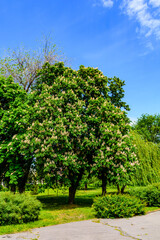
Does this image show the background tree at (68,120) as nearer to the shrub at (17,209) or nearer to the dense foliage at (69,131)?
the dense foliage at (69,131)

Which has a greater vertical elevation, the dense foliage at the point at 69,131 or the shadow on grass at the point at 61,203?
the dense foliage at the point at 69,131

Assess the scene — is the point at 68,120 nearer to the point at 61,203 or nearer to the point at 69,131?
the point at 69,131

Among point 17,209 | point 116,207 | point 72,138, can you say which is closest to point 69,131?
point 72,138

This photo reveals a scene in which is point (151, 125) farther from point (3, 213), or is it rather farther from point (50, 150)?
point (3, 213)

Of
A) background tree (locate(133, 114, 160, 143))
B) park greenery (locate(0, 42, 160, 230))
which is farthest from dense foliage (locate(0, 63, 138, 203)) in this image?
background tree (locate(133, 114, 160, 143))

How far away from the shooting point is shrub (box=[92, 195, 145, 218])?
35.9ft

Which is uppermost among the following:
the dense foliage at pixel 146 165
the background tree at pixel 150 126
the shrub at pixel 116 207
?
the background tree at pixel 150 126

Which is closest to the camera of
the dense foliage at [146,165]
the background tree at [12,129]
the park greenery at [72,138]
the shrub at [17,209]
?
the shrub at [17,209]

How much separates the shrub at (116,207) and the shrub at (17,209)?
10.5ft

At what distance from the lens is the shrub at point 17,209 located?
30.5 ft

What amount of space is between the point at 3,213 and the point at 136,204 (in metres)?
6.81

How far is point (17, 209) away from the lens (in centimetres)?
955

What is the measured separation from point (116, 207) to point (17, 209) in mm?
4860

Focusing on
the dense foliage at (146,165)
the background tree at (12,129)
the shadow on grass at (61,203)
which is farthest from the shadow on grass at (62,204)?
the dense foliage at (146,165)
